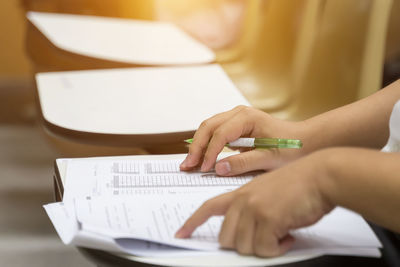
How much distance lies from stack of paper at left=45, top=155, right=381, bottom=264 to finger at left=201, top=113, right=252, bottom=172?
23 mm

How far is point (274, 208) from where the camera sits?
26.4 inches

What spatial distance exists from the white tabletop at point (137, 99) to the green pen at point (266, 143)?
0.34 meters

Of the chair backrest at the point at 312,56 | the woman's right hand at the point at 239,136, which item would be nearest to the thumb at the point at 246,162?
the woman's right hand at the point at 239,136

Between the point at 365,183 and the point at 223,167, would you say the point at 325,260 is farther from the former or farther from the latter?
the point at 223,167

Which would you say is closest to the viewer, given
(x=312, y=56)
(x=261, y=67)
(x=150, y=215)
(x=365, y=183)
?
(x=365, y=183)

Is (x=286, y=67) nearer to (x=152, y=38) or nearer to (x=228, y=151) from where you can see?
(x=152, y=38)

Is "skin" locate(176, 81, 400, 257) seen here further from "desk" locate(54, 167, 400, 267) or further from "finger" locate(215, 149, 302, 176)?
"finger" locate(215, 149, 302, 176)

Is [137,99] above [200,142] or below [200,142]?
above

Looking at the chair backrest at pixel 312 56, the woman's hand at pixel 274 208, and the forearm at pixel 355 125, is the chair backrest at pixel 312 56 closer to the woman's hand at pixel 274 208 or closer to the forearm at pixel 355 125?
the forearm at pixel 355 125

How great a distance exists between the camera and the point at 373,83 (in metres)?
1.72

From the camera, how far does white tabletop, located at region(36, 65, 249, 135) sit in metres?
1.33

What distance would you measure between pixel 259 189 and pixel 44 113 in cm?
80

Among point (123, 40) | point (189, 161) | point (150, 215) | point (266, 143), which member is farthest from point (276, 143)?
point (123, 40)

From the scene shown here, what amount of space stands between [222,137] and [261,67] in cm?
145
